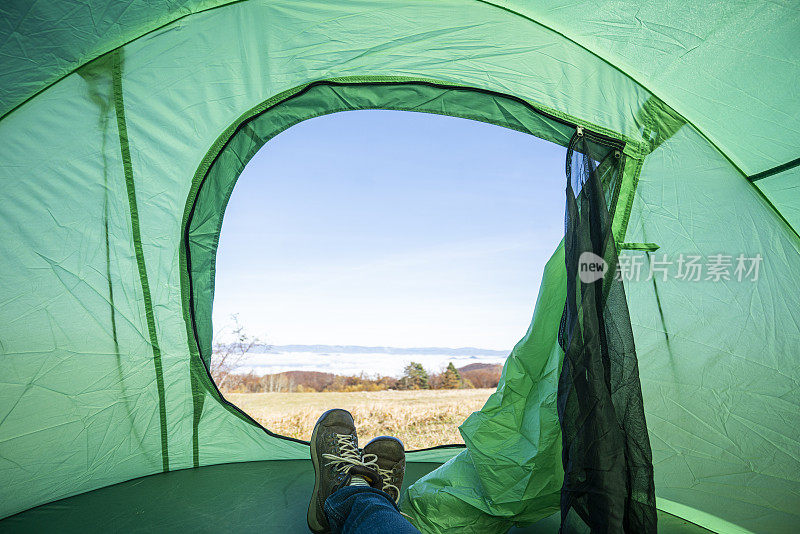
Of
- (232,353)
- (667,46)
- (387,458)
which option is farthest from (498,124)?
(232,353)

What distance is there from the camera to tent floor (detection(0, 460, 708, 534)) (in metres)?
1.21

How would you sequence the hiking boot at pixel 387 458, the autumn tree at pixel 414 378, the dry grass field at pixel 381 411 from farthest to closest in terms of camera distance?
the autumn tree at pixel 414 378, the dry grass field at pixel 381 411, the hiking boot at pixel 387 458

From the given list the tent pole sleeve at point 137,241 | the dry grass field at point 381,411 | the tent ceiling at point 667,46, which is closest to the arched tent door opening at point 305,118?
the tent pole sleeve at point 137,241

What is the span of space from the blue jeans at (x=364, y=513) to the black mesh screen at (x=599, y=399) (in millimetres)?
347

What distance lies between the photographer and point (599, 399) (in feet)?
3.03

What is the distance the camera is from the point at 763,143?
1110mm

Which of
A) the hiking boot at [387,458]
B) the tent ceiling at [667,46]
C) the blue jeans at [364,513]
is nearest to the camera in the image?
the blue jeans at [364,513]

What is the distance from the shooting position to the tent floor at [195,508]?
1209 millimetres

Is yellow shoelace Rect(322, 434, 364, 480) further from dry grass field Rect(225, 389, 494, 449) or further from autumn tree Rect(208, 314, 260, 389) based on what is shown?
autumn tree Rect(208, 314, 260, 389)

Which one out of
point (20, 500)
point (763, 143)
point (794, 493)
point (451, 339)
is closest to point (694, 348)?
point (794, 493)

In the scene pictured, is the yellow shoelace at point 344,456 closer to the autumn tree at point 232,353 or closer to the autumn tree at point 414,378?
the autumn tree at point 232,353

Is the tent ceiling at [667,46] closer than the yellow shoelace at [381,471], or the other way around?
the tent ceiling at [667,46]
